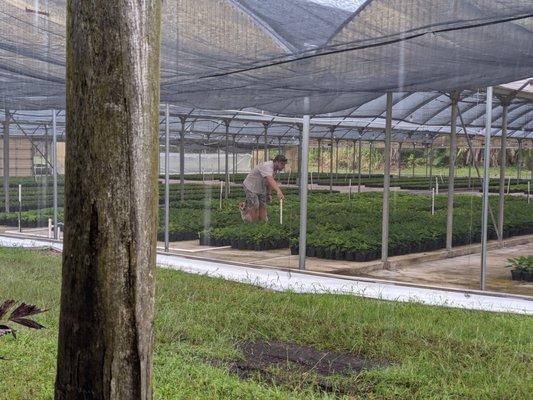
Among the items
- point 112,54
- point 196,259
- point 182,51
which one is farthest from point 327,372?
point 196,259

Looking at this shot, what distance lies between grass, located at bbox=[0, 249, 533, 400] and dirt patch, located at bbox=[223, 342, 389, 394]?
23mm

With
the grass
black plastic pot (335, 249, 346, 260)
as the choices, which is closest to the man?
black plastic pot (335, 249, 346, 260)

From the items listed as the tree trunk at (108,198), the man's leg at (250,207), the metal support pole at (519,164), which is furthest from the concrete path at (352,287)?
the metal support pole at (519,164)

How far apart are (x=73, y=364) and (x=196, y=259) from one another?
744cm

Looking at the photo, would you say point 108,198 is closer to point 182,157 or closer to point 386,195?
point 386,195

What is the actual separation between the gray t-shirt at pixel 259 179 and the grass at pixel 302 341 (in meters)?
2.85

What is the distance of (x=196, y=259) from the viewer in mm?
9352

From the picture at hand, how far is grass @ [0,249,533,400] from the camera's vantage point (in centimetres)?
367

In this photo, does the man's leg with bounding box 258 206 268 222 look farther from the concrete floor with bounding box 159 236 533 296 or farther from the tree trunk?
the tree trunk

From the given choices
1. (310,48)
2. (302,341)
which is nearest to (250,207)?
(310,48)

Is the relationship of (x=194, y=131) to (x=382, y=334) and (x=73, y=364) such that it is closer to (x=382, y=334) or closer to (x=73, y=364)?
(x=382, y=334)

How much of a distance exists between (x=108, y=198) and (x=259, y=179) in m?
7.84

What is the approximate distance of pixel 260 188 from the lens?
9664 millimetres

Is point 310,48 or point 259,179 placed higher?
point 310,48
